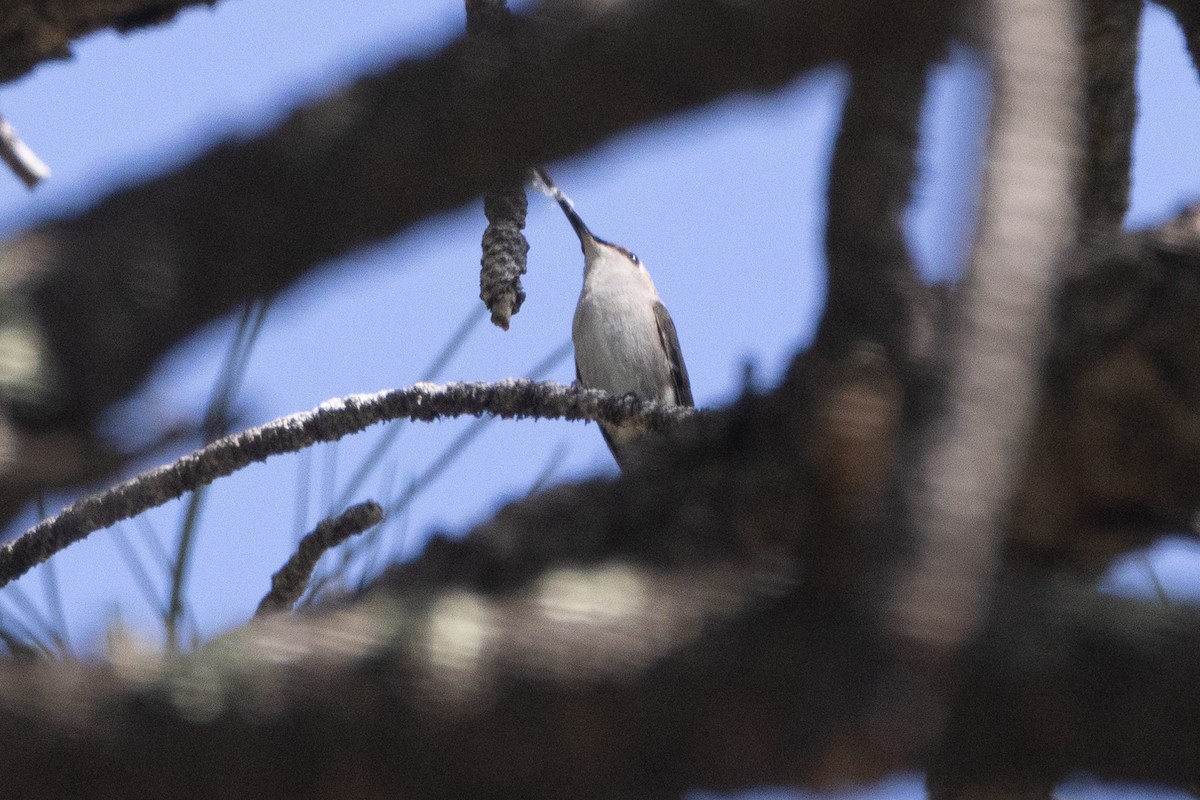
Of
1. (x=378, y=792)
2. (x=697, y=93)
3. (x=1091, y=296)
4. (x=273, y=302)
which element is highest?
(x=697, y=93)

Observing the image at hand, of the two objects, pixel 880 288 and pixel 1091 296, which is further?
pixel 1091 296

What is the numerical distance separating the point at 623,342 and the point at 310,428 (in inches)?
183

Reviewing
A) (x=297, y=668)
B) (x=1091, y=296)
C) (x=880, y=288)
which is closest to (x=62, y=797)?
(x=297, y=668)

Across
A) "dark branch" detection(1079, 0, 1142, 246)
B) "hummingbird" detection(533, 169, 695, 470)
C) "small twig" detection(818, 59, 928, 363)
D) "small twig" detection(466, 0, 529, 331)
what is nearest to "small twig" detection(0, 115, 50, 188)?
"small twig" detection(466, 0, 529, 331)

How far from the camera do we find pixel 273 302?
1563mm

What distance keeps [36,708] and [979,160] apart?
832 millimetres

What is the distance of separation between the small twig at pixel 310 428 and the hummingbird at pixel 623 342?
3.73 meters

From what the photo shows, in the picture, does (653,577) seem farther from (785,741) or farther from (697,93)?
(697,93)

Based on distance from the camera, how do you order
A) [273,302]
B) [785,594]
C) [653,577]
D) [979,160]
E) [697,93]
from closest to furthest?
[979,160]
[785,594]
[653,577]
[697,93]
[273,302]

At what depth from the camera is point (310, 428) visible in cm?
294

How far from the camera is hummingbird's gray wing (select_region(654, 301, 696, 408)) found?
7.68 m

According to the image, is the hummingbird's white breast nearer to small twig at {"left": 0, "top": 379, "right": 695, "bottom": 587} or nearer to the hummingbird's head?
the hummingbird's head

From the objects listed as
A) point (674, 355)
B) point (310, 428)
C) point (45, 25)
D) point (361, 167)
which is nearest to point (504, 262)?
point (310, 428)

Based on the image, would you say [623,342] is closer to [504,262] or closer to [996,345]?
[504,262]
